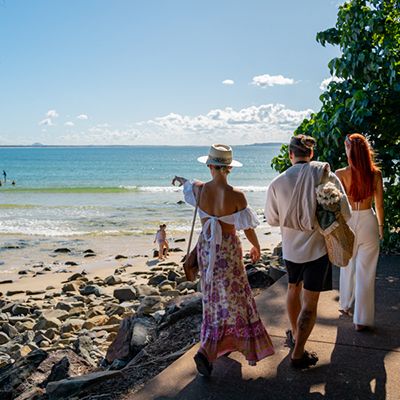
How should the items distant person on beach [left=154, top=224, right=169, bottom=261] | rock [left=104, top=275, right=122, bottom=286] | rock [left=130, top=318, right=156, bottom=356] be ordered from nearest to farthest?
rock [left=130, top=318, right=156, bottom=356]
rock [left=104, top=275, right=122, bottom=286]
distant person on beach [left=154, top=224, right=169, bottom=261]

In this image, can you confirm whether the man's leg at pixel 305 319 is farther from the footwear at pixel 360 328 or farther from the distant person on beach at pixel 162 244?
the distant person on beach at pixel 162 244

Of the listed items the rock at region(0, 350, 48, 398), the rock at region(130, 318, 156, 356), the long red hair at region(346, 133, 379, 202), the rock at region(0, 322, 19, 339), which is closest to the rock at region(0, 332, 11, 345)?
the rock at region(0, 322, 19, 339)

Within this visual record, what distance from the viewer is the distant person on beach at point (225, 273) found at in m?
4.27

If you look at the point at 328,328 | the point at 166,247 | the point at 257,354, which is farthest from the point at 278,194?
the point at 166,247

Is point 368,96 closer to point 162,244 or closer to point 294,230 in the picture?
point 294,230

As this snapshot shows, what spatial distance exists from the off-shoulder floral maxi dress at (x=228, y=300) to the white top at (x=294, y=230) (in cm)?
21

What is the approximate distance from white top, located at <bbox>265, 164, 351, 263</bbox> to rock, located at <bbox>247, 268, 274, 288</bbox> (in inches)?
122

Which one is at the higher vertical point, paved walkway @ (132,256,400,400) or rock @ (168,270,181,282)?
paved walkway @ (132,256,400,400)

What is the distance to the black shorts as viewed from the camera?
4.23 metres

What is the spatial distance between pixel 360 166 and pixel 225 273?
1.62 m

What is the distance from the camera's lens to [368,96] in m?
7.98

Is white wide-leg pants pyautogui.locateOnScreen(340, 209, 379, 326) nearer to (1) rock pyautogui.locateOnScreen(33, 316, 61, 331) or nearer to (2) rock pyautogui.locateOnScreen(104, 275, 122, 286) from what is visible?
(1) rock pyautogui.locateOnScreen(33, 316, 61, 331)

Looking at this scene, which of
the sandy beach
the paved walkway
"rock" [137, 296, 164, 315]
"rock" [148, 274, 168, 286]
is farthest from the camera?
the sandy beach

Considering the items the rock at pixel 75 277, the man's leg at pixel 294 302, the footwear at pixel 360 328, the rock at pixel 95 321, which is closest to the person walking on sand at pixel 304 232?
the man's leg at pixel 294 302
